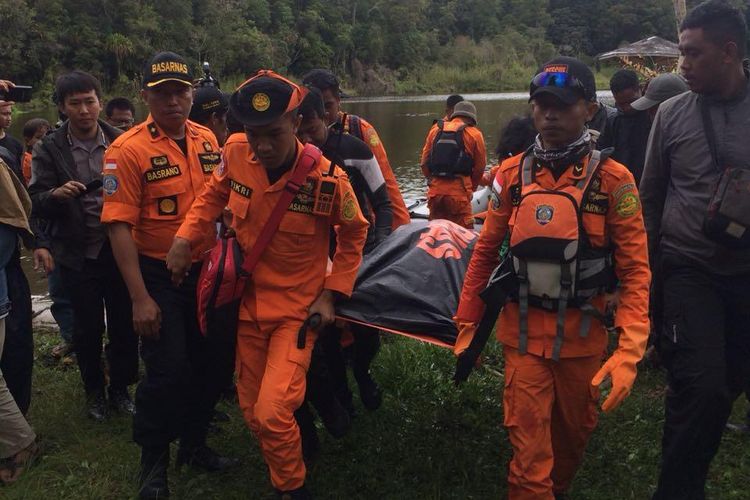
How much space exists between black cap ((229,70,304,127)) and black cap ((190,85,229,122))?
1.81m

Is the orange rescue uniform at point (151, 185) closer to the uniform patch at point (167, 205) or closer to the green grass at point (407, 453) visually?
the uniform patch at point (167, 205)

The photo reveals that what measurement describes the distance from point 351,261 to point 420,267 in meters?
0.43

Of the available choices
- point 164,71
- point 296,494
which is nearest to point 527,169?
point 296,494

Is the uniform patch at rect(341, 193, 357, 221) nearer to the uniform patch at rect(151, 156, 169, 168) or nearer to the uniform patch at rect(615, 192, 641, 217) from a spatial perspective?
the uniform patch at rect(151, 156, 169, 168)

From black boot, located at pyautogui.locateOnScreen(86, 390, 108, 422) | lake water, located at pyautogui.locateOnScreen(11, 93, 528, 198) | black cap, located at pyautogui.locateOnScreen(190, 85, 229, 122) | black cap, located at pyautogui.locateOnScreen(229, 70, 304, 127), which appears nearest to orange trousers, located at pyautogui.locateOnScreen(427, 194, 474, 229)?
black cap, located at pyautogui.locateOnScreen(190, 85, 229, 122)

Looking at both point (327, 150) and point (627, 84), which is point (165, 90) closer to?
point (327, 150)

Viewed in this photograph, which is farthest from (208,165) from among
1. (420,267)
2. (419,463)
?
(419,463)

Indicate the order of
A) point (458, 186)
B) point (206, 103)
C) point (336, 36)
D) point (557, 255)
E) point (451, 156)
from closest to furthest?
point (557, 255), point (206, 103), point (451, 156), point (458, 186), point (336, 36)

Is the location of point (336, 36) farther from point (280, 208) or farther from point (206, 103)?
point (280, 208)

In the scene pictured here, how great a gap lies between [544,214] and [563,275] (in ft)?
0.86

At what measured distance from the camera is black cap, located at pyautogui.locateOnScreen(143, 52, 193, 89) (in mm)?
3355

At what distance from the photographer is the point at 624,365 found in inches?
97.2

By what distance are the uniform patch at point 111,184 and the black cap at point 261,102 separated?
2.67ft

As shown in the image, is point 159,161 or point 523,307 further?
point 159,161
